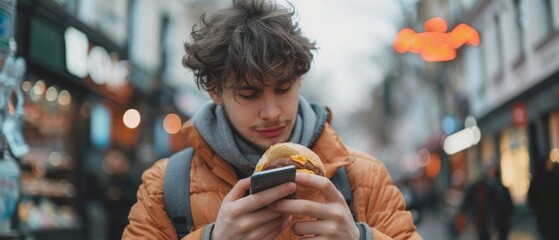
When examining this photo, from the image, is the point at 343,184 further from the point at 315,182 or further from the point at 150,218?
the point at 150,218

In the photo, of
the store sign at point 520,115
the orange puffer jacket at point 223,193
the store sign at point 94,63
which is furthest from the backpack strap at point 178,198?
the store sign at point 520,115

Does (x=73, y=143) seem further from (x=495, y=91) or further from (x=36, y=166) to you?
(x=495, y=91)

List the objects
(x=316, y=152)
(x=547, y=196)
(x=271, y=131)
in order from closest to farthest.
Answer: (x=271, y=131) < (x=316, y=152) < (x=547, y=196)

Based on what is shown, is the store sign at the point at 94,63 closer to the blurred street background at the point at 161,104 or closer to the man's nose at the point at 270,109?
the blurred street background at the point at 161,104

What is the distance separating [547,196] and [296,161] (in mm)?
10126

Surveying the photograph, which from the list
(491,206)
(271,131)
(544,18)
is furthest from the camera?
(544,18)

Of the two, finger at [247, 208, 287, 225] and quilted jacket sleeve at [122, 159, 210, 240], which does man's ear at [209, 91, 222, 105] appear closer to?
quilted jacket sleeve at [122, 159, 210, 240]

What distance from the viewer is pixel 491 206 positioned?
1040 centimetres

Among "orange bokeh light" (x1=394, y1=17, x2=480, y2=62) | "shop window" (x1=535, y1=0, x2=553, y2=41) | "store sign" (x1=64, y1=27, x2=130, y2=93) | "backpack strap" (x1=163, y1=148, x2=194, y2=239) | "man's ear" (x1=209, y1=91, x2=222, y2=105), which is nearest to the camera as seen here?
"backpack strap" (x1=163, y1=148, x2=194, y2=239)

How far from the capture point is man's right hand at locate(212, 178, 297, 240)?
1.59 m

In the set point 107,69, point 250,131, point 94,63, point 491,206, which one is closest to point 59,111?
point 94,63

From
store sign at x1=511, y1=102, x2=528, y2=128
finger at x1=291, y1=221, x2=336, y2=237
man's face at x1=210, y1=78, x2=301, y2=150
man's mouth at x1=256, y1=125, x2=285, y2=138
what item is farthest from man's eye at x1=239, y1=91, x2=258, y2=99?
store sign at x1=511, y1=102, x2=528, y2=128

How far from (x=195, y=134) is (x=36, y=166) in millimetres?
8726

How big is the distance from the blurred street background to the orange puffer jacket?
0.39m
